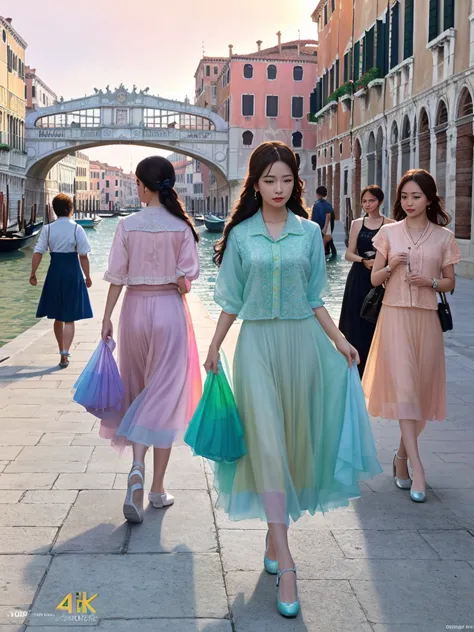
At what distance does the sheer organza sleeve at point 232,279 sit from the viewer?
3320mm

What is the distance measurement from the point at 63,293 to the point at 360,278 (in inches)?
113

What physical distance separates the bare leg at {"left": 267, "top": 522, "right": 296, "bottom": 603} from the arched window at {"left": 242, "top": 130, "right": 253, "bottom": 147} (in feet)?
186

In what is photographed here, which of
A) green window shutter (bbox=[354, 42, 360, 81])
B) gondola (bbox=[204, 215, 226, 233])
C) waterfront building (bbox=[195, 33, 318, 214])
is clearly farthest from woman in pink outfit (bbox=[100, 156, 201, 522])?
waterfront building (bbox=[195, 33, 318, 214])

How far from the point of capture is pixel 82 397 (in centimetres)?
407

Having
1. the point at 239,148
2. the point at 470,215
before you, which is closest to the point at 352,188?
the point at 470,215

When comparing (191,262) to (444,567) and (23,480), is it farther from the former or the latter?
(444,567)

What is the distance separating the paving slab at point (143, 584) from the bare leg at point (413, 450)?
1165 mm

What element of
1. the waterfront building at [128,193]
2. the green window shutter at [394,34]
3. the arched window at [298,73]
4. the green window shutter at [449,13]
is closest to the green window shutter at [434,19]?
the green window shutter at [449,13]

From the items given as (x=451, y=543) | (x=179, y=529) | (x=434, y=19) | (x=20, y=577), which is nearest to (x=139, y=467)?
(x=179, y=529)

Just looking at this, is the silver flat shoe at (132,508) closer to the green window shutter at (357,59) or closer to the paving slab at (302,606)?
the paving slab at (302,606)

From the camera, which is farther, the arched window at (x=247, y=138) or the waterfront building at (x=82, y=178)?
the waterfront building at (x=82, y=178)

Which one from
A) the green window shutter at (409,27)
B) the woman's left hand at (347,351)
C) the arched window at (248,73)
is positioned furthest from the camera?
the arched window at (248,73)

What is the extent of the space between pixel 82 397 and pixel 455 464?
6.57 feet

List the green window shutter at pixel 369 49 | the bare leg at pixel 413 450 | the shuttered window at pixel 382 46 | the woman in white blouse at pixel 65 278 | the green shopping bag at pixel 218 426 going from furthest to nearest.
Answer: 1. the green window shutter at pixel 369 49
2. the shuttered window at pixel 382 46
3. the woman in white blouse at pixel 65 278
4. the bare leg at pixel 413 450
5. the green shopping bag at pixel 218 426
